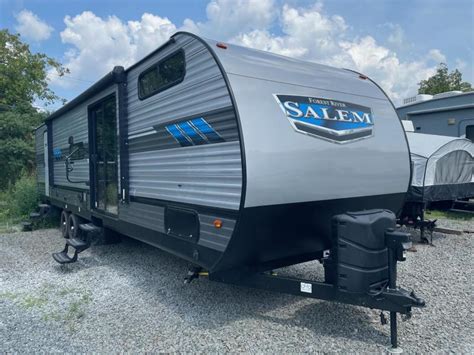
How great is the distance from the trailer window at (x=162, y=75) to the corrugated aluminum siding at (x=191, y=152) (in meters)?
0.07

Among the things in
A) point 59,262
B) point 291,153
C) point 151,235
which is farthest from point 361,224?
point 59,262

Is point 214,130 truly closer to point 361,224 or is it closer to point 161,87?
point 161,87

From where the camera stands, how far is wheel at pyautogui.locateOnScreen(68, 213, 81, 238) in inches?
302

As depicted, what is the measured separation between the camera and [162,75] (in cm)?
434

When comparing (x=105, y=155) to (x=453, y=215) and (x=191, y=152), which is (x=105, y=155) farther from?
(x=453, y=215)

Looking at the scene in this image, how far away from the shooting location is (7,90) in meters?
23.2

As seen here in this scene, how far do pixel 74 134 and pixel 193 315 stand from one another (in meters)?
4.74

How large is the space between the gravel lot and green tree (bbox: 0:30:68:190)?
13.7 m

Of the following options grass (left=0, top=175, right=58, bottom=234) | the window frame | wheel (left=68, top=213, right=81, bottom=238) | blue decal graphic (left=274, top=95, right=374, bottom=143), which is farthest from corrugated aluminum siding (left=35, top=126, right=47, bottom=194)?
blue decal graphic (left=274, top=95, right=374, bottom=143)

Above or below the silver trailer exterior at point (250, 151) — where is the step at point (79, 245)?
below

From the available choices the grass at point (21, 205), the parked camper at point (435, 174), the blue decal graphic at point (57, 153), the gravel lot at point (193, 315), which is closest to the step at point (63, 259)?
the gravel lot at point (193, 315)

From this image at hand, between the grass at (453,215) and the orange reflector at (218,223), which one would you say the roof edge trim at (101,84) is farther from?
the grass at (453,215)

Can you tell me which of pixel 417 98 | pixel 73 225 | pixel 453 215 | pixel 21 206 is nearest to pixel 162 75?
pixel 73 225

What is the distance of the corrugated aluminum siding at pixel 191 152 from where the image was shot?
3326 millimetres
